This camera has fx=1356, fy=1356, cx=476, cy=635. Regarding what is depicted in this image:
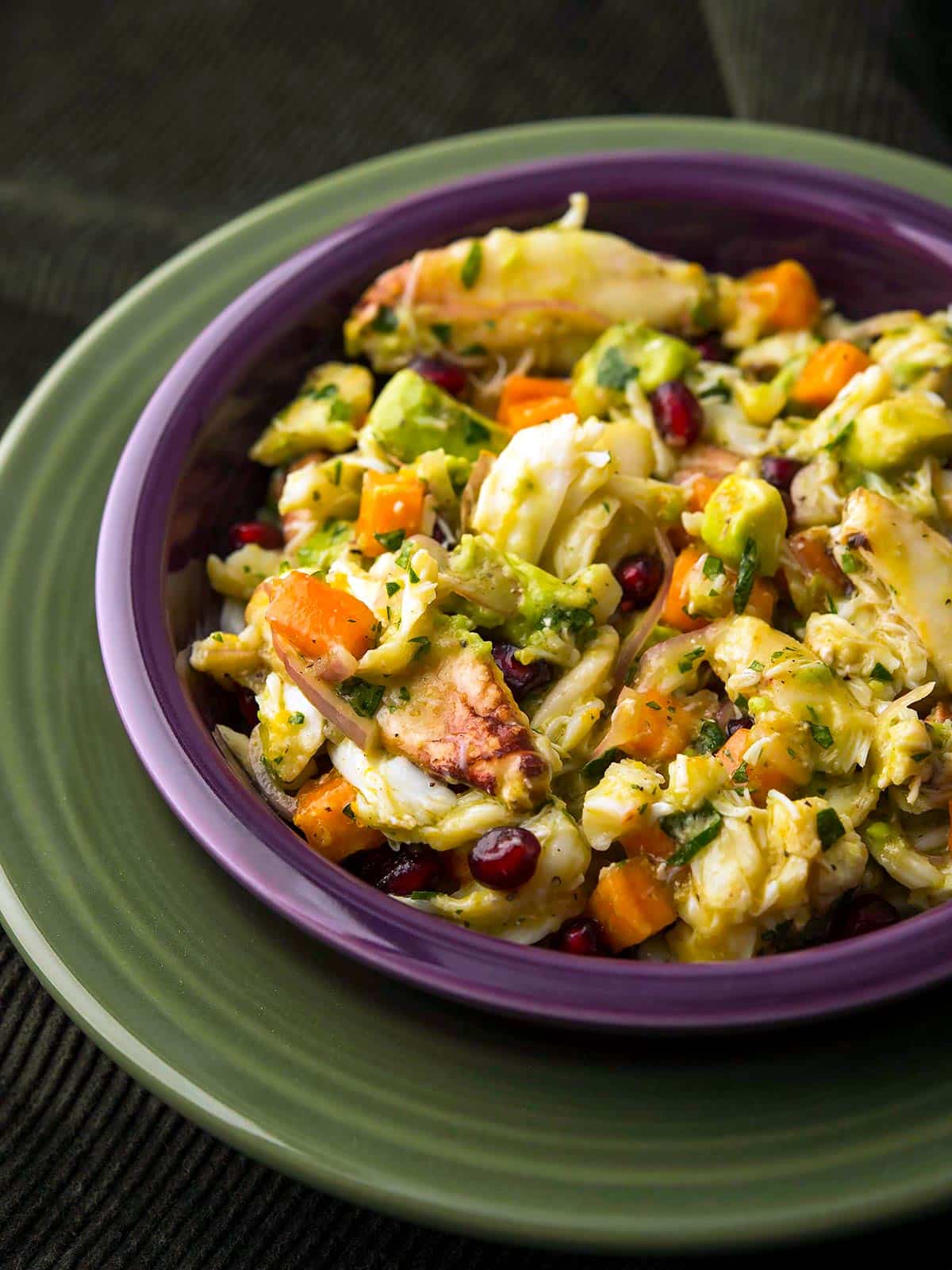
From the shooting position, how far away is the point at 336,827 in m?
3.06

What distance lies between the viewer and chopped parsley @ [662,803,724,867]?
2.87 meters

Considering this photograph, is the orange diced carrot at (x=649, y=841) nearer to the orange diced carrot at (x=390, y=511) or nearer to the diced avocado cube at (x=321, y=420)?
the orange diced carrot at (x=390, y=511)

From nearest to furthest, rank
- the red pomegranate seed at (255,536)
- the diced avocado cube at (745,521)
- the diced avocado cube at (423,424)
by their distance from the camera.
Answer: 1. the diced avocado cube at (745,521)
2. the diced avocado cube at (423,424)
3. the red pomegranate seed at (255,536)

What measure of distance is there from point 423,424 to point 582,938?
1.54 m

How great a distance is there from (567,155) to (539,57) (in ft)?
7.79

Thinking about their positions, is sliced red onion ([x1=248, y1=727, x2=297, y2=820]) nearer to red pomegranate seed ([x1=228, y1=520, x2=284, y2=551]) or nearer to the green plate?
the green plate

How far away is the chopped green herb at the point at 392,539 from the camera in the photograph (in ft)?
11.3

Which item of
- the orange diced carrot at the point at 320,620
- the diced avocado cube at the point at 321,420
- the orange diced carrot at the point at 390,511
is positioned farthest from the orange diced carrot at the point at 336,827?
the diced avocado cube at the point at 321,420

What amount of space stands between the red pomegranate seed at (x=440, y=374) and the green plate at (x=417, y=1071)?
4.47ft

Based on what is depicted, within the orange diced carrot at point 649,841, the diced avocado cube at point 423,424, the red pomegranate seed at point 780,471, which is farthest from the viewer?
the diced avocado cube at point 423,424

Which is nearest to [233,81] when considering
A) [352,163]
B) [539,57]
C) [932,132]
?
[352,163]

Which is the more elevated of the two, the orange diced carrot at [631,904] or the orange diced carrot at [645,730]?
the orange diced carrot at [645,730]

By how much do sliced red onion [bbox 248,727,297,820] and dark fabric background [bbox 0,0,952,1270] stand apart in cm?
93

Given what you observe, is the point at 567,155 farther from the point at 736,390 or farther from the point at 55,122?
the point at 55,122
